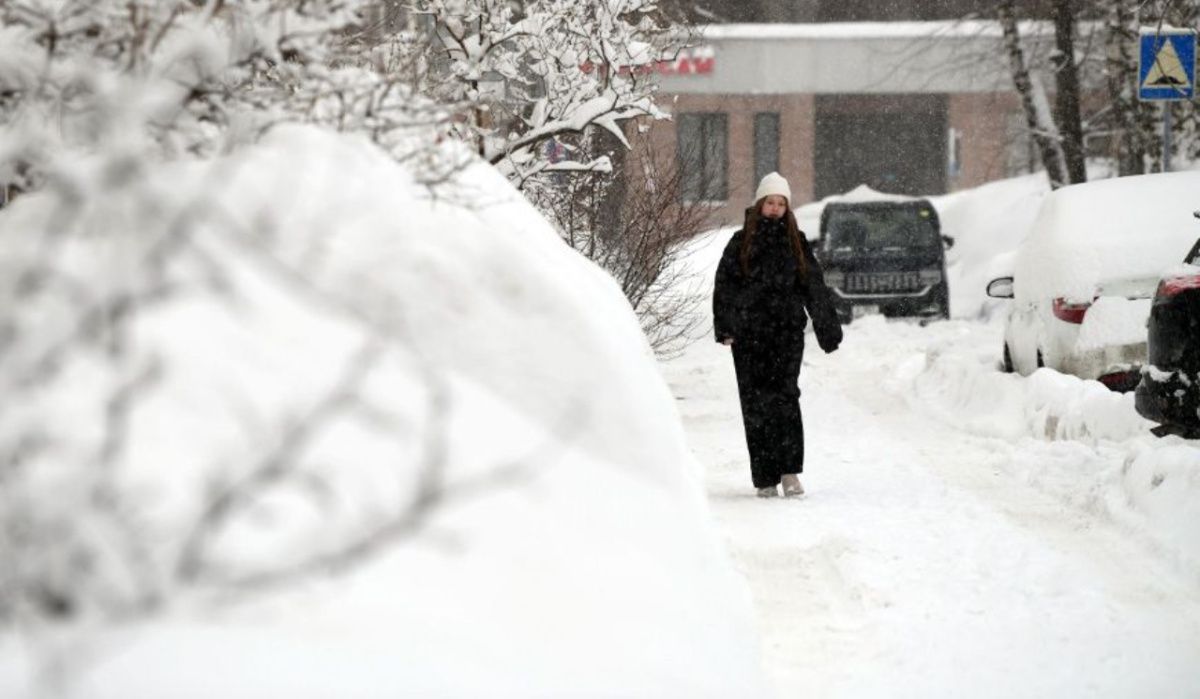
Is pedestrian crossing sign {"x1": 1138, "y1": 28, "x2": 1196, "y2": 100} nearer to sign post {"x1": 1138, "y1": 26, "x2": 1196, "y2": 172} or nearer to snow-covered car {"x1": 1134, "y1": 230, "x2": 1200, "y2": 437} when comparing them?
sign post {"x1": 1138, "y1": 26, "x2": 1196, "y2": 172}

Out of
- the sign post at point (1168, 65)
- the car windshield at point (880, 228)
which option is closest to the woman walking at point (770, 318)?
the sign post at point (1168, 65)

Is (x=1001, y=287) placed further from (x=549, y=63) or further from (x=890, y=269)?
(x=890, y=269)

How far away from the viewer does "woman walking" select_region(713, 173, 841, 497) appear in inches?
331

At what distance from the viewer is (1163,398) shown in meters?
8.05

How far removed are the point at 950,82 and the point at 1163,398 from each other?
34.1 meters

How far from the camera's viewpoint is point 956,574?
20.5ft

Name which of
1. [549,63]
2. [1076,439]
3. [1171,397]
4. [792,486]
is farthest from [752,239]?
[549,63]

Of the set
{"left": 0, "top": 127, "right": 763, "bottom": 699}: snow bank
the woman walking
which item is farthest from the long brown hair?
{"left": 0, "top": 127, "right": 763, "bottom": 699}: snow bank

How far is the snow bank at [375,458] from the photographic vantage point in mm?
2309

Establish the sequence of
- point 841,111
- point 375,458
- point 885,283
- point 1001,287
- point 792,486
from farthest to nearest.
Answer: point 841,111
point 885,283
point 1001,287
point 792,486
point 375,458

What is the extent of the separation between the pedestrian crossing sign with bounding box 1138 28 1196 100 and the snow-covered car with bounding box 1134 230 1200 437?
4.87 m

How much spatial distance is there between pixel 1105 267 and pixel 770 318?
2897mm

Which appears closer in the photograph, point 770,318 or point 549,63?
point 770,318

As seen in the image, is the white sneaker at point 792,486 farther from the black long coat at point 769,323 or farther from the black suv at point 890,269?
the black suv at point 890,269
